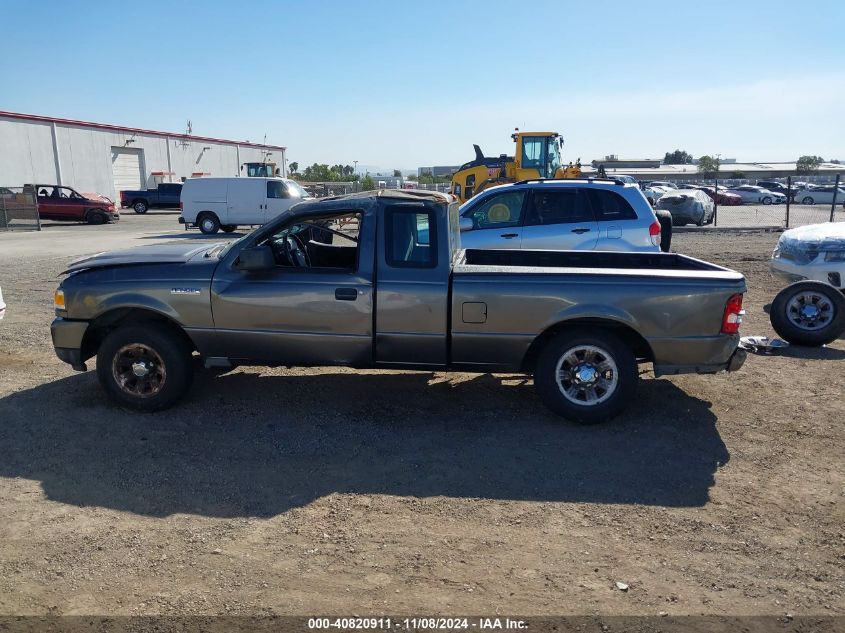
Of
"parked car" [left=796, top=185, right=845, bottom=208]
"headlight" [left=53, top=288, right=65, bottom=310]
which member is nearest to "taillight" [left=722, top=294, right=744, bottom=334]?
"headlight" [left=53, top=288, right=65, bottom=310]

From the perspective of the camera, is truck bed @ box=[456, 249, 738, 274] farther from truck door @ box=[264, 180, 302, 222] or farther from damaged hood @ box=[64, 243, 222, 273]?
truck door @ box=[264, 180, 302, 222]

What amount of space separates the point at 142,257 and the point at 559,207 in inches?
228

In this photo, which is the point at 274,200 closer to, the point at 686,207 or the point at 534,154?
the point at 534,154


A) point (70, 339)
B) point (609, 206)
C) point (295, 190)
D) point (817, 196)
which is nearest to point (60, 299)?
point (70, 339)

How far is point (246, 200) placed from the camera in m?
25.3

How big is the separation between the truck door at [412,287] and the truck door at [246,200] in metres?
20.1

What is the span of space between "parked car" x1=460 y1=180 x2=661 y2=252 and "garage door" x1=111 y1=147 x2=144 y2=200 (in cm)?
4185

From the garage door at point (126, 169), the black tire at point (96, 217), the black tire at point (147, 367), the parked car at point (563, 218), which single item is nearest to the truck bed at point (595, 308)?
the black tire at point (147, 367)

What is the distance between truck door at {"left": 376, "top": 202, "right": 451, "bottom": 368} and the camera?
580 cm

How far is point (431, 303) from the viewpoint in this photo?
19.0 ft

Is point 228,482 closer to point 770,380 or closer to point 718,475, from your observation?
point 718,475

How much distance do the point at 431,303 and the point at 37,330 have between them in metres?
6.08

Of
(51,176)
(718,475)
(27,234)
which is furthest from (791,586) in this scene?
(51,176)

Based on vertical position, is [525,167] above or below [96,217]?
above
